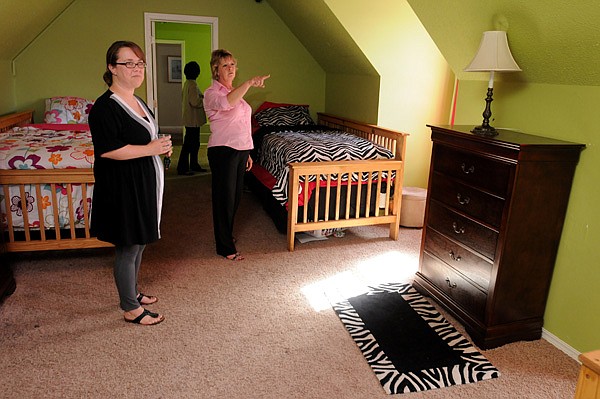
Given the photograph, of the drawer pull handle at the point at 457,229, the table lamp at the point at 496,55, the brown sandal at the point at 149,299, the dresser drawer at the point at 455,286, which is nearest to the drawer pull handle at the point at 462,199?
the drawer pull handle at the point at 457,229

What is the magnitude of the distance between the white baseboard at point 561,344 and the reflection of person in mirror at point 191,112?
14.1 ft

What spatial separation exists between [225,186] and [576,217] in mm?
1985

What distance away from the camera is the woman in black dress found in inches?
77.5

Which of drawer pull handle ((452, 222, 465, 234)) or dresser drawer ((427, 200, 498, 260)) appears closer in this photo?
dresser drawer ((427, 200, 498, 260))

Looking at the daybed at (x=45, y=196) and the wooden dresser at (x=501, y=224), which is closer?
the wooden dresser at (x=501, y=224)

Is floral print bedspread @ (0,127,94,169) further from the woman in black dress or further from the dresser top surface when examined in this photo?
the dresser top surface

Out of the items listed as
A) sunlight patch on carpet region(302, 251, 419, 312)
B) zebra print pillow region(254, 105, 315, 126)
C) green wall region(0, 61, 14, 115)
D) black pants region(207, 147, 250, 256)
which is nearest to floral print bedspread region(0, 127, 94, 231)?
black pants region(207, 147, 250, 256)

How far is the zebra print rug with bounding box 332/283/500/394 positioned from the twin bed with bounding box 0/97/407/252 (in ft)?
2.97

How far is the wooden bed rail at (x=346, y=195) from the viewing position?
3.32 m

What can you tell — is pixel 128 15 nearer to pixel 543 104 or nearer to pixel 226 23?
pixel 226 23

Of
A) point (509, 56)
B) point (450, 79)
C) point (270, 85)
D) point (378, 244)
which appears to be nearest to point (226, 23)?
point (270, 85)

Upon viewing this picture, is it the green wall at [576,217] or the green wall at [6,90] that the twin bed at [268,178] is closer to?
the green wall at [6,90]

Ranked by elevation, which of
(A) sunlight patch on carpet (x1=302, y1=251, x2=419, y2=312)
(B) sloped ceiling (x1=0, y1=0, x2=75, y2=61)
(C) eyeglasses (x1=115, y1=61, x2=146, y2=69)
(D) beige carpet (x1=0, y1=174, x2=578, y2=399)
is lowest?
(D) beige carpet (x1=0, y1=174, x2=578, y2=399)

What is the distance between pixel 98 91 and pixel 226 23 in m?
1.70
